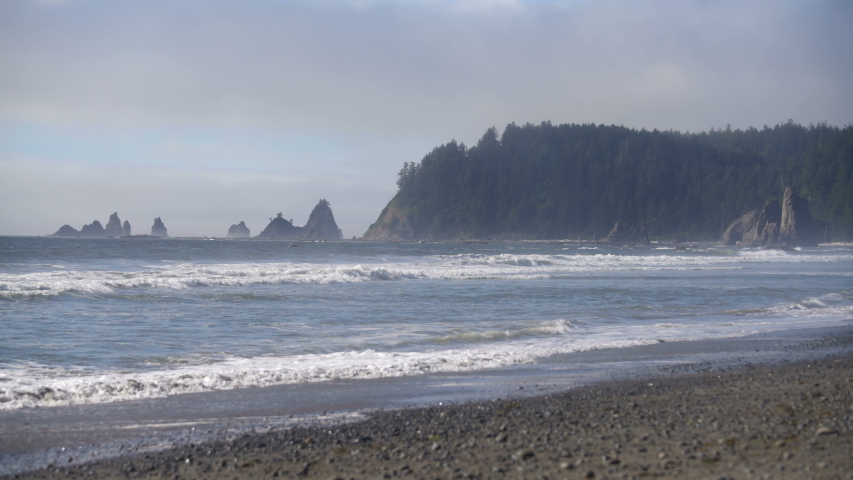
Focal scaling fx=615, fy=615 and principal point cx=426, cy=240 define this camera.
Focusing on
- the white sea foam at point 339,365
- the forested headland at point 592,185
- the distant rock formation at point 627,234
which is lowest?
the white sea foam at point 339,365

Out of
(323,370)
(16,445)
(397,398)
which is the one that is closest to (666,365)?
(397,398)

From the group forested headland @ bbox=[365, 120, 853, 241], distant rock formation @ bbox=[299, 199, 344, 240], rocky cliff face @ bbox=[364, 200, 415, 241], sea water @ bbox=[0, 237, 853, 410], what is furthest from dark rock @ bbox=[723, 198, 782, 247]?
distant rock formation @ bbox=[299, 199, 344, 240]

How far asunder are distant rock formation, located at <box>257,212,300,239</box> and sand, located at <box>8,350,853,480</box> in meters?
180

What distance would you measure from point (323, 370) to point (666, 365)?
207 inches

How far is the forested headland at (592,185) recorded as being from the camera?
468 ft

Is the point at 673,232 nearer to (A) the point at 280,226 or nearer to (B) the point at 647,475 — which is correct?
(A) the point at 280,226

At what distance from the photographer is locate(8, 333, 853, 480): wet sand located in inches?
183

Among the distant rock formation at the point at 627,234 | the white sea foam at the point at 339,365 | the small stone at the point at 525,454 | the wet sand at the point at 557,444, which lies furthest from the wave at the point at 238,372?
the distant rock formation at the point at 627,234

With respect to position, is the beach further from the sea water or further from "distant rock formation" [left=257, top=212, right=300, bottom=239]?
Result: "distant rock formation" [left=257, top=212, right=300, bottom=239]

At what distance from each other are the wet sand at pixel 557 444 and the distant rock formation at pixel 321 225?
179182mm

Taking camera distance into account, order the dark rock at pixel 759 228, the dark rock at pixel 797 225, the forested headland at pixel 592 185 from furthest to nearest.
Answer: the forested headland at pixel 592 185, the dark rock at pixel 759 228, the dark rock at pixel 797 225

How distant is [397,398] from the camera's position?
7.49 m

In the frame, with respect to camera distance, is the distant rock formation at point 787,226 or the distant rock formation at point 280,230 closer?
the distant rock formation at point 787,226

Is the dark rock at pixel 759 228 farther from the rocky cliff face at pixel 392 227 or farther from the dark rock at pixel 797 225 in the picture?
the rocky cliff face at pixel 392 227
